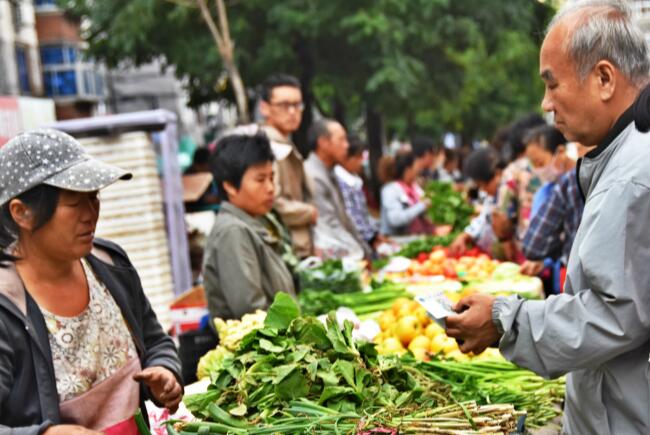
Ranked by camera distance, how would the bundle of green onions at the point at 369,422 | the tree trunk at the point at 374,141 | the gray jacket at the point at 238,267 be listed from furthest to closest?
1. the tree trunk at the point at 374,141
2. the gray jacket at the point at 238,267
3. the bundle of green onions at the point at 369,422

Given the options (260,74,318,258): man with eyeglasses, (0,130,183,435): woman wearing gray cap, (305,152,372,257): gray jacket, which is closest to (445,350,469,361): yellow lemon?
(0,130,183,435): woman wearing gray cap

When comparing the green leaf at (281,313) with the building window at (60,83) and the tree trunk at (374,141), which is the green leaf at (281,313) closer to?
the tree trunk at (374,141)

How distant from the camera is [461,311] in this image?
9.55ft

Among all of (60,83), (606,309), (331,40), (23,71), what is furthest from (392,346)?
(60,83)

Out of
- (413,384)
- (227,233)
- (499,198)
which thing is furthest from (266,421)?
(499,198)

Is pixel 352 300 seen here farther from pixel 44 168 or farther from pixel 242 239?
pixel 44 168

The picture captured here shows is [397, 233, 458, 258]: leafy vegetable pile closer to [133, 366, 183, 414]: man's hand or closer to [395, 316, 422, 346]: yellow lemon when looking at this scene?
[395, 316, 422, 346]: yellow lemon

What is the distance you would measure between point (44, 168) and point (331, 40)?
1558cm

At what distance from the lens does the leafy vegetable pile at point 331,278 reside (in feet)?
20.4

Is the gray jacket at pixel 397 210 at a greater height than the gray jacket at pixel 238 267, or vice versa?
the gray jacket at pixel 238 267

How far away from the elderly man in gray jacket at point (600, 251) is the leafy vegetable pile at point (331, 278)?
351 cm

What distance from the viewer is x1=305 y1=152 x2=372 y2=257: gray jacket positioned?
7.78m

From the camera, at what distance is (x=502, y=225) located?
8242mm

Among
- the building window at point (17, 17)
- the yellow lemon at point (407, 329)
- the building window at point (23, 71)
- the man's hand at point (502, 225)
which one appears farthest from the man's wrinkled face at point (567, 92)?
the building window at point (17, 17)
